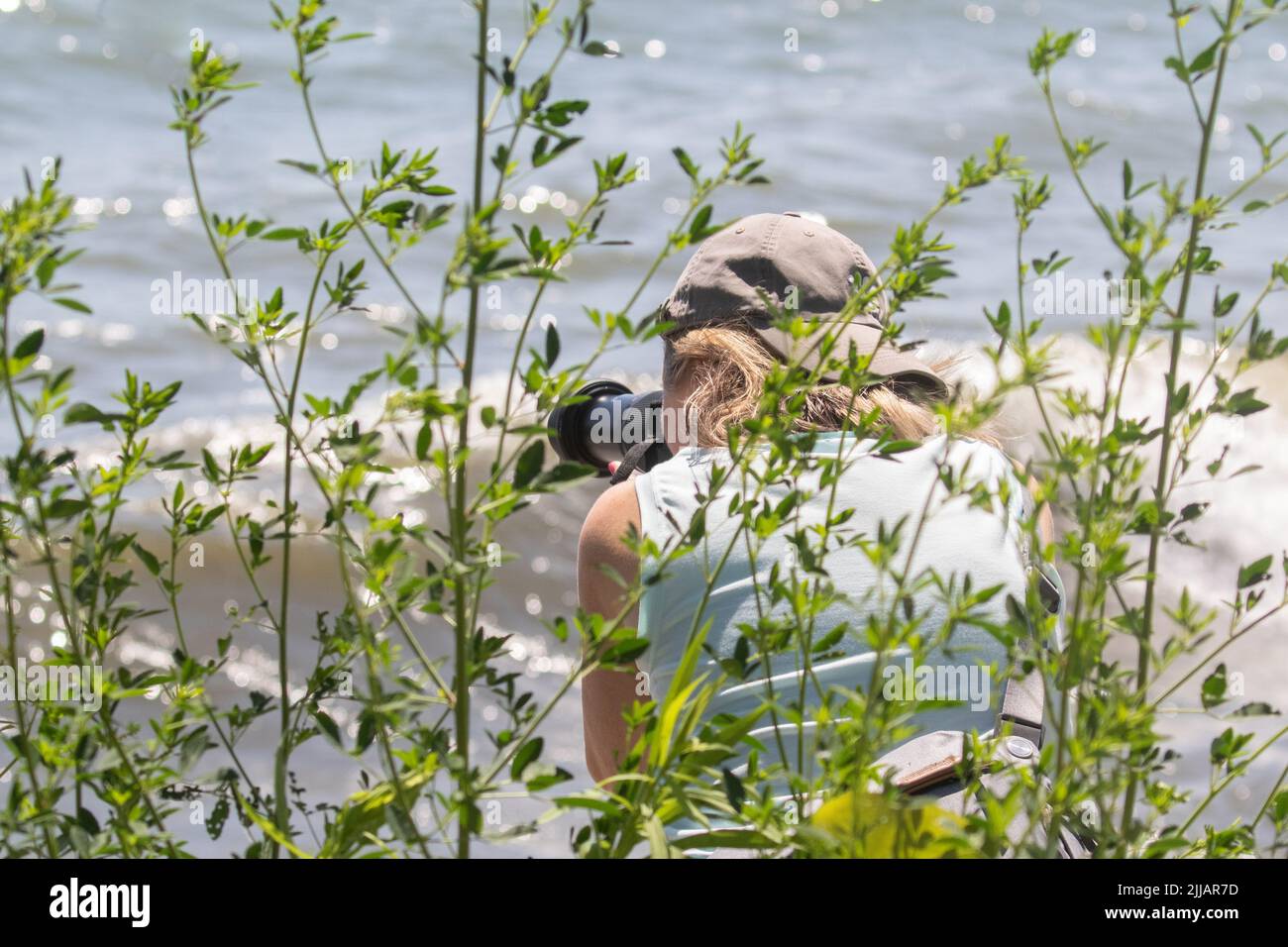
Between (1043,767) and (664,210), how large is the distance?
849 cm

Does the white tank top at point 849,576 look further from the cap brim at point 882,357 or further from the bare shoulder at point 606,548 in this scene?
the cap brim at point 882,357

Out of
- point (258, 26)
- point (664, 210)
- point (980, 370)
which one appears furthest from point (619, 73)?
point (980, 370)

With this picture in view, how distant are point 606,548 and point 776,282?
0.62m

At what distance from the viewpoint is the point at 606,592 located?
90.7 inches

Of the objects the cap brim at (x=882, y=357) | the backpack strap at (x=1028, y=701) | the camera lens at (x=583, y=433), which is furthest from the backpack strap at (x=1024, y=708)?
the camera lens at (x=583, y=433)

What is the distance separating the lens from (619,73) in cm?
1105

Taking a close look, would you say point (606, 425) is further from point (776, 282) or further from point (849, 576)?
point (849, 576)

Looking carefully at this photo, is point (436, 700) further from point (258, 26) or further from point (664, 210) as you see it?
point (258, 26)

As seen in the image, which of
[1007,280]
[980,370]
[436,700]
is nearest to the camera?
[436,700]

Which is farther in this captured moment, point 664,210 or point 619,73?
point 619,73
